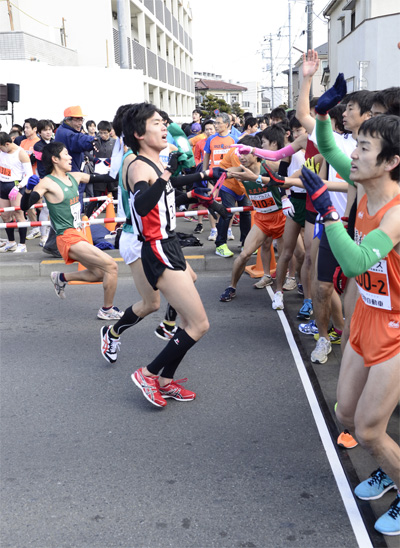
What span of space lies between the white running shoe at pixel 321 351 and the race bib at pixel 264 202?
6.79ft

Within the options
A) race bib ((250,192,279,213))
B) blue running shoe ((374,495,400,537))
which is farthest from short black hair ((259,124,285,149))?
blue running shoe ((374,495,400,537))

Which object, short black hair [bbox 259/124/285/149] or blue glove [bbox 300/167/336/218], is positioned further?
short black hair [bbox 259/124/285/149]

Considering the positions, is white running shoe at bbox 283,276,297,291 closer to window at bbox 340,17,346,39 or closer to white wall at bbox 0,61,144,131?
white wall at bbox 0,61,144,131

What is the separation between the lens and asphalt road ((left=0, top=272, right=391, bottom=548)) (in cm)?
293

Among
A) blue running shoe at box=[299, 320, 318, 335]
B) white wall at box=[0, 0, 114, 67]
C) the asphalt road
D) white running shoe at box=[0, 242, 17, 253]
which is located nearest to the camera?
the asphalt road

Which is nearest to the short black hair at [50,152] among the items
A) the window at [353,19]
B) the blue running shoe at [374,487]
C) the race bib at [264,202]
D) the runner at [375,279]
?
the race bib at [264,202]

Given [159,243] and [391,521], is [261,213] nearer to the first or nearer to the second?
[159,243]

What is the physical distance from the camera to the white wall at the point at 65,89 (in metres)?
19.4

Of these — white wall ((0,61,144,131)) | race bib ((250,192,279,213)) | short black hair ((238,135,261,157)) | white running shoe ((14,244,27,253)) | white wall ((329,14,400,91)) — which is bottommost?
white running shoe ((14,244,27,253))

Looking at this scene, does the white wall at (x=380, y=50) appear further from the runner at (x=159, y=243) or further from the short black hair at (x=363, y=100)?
the runner at (x=159, y=243)

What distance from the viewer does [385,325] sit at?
8.71 feet

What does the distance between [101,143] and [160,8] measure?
2708 centimetres

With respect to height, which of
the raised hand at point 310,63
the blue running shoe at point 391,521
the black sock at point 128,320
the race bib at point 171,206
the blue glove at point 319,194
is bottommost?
the blue running shoe at point 391,521

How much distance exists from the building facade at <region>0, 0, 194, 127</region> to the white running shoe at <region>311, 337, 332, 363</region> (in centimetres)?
1634
